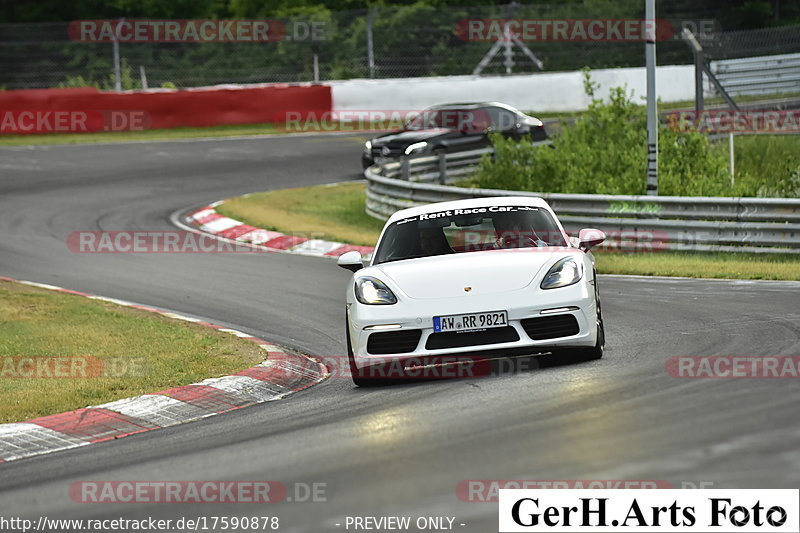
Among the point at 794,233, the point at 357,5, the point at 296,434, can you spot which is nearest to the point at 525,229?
the point at 296,434

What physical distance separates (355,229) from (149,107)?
15.9 metres

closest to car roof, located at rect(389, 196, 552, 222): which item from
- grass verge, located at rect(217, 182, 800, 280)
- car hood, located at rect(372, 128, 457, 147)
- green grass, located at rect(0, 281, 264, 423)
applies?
green grass, located at rect(0, 281, 264, 423)

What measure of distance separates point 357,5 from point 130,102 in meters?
24.1

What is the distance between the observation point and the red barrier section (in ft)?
112

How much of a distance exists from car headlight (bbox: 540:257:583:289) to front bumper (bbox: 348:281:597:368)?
2.8 inches

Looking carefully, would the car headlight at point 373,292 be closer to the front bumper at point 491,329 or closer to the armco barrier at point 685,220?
the front bumper at point 491,329

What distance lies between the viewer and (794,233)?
53.3ft

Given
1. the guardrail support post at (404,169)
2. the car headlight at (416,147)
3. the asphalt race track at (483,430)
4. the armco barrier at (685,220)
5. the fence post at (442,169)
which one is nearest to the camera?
the asphalt race track at (483,430)

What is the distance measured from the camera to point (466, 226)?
33.0 feet

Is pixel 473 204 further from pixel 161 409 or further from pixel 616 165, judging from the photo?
pixel 616 165

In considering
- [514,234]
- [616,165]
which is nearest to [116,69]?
[616,165]

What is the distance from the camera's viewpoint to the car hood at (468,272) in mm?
8852

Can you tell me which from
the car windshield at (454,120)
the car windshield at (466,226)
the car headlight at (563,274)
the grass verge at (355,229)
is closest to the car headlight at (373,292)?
the car windshield at (466,226)

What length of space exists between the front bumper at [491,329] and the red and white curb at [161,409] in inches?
→ 41.8
